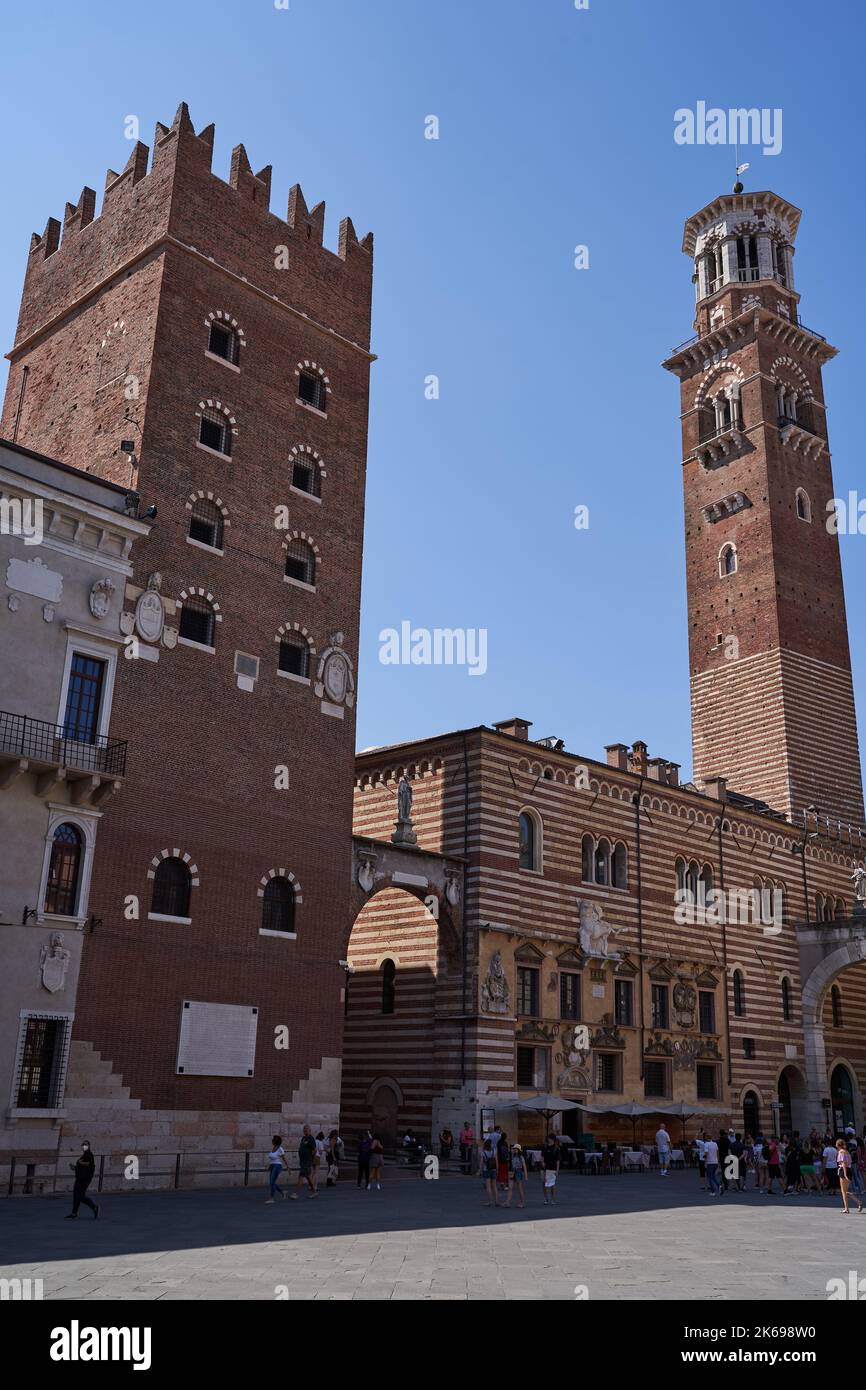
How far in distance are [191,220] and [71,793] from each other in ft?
50.8

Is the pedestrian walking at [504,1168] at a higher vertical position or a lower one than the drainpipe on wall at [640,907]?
lower

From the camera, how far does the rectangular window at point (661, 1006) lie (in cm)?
4031

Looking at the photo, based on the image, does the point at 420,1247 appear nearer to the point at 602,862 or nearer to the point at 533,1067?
the point at 533,1067

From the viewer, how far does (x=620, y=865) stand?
40.7 metres

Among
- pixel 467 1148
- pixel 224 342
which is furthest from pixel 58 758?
pixel 467 1148

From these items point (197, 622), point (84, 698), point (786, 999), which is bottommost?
point (786, 999)

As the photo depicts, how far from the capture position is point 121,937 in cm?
2472

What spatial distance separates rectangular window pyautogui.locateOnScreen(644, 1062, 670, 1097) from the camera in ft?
129

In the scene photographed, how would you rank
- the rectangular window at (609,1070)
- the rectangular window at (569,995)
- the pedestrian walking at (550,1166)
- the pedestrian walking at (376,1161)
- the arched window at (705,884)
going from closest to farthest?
the pedestrian walking at (550,1166), the pedestrian walking at (376,1161), the rectangular window at (569,995), the rectangular window at (609,1070), the arched window at (705,884)

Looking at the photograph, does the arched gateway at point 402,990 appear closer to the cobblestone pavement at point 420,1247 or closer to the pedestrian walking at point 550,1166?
the pedestrian walking at point 550,1166

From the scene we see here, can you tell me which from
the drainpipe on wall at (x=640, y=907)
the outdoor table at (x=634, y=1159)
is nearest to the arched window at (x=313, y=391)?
the drainpipe on wall at (x=640, y=907)

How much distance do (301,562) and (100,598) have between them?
7193mm

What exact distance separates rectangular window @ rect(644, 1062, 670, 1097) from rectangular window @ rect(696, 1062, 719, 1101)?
76.8 inches

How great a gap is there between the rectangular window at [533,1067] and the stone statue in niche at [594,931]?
3.70 m
